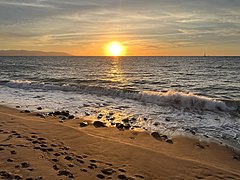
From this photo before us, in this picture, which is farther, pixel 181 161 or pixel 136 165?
pixel 181 161

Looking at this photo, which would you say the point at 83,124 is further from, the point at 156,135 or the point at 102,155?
the point at 102,155

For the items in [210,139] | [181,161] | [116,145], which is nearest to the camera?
[181,161]

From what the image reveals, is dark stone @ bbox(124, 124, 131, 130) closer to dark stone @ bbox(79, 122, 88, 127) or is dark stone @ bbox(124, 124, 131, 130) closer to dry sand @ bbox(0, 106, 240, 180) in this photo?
dry sand @ bbox(0, 106, 240, 180)

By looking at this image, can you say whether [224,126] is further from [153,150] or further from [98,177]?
[98,177]

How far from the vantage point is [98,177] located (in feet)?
17.1

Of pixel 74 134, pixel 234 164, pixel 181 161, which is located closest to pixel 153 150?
pixel 181 161

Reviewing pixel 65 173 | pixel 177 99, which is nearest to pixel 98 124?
pixel 65 173

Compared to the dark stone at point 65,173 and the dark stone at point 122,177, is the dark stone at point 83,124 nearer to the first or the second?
the dark stone at point 65,173

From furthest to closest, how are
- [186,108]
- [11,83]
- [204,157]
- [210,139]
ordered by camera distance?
[11,83] → [186,108] → [210,139] → [204,157]

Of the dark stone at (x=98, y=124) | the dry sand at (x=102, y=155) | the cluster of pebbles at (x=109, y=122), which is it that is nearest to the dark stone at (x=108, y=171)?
the dry sand at (x=102, y=155)

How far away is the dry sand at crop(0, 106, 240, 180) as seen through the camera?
545cm

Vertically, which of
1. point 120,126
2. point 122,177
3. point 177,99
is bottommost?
point 122,177

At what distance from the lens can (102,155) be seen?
257 inches

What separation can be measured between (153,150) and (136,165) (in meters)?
1.26
